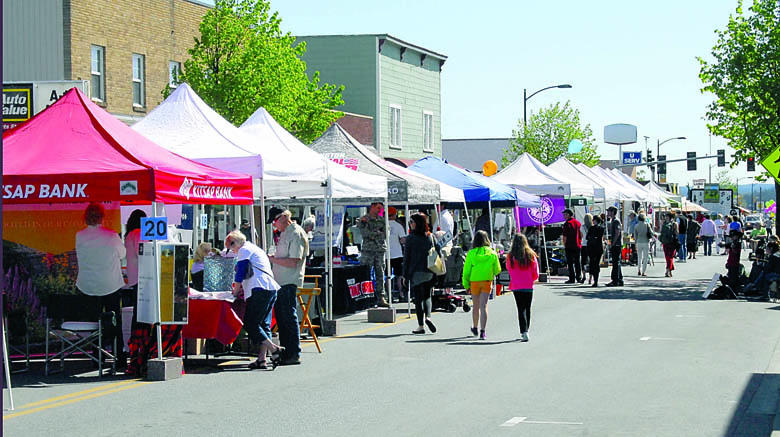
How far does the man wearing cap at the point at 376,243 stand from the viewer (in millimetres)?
19094

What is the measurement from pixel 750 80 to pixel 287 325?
18.7m

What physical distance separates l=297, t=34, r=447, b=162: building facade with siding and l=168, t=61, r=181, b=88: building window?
13.2 meters

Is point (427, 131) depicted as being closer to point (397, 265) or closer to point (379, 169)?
point (397, 265)

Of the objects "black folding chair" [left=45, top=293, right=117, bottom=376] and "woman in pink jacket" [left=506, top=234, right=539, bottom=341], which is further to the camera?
"woman in pink jacket" [left=506, top=234, right=539, bottom=341]

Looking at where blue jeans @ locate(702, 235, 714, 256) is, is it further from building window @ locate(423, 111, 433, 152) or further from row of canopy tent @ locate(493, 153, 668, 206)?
building window @ locate(423, 111, 433, 152)

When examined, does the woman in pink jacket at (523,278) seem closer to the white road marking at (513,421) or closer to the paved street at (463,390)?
the paved street at (463,390)

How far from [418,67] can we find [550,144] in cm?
1666

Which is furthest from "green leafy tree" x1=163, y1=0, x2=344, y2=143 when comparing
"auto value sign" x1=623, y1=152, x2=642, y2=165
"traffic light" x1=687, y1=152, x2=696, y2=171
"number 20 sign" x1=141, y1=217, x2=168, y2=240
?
"auto value sign" x1=623, y1=152, x2=642, y2=165

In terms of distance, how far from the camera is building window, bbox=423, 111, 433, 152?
5550 cm

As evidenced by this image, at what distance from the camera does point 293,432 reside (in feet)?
28.0

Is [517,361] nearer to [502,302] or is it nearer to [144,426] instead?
[144,426]

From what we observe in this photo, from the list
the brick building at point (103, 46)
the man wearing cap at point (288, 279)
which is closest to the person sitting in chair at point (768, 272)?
the man wearing cap at point (288, 279)

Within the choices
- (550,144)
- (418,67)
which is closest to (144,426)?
(418,67)

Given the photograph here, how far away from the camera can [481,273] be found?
15.4m
